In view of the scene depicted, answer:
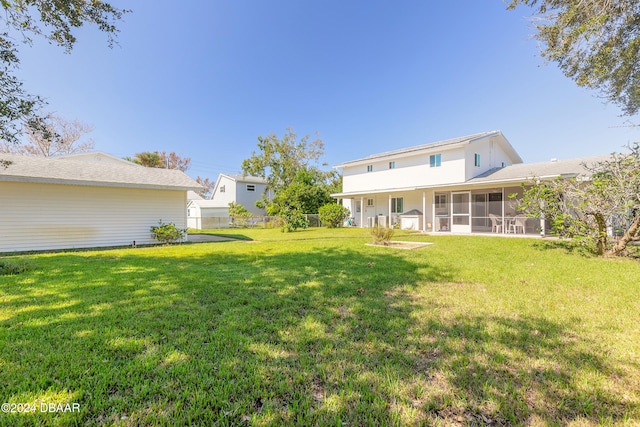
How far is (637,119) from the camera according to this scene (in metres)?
10.1

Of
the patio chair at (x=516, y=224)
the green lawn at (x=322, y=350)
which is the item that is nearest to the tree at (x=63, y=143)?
the green lawn at (x=322, y=350)

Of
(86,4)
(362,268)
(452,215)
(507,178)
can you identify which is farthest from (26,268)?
(507,178)

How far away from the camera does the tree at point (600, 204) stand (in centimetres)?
688

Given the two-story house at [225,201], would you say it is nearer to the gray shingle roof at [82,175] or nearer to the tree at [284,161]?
the tree at [284,161]

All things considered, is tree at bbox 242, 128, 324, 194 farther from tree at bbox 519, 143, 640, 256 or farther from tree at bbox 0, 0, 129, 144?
tree at bbox 519, 143, 640, 256

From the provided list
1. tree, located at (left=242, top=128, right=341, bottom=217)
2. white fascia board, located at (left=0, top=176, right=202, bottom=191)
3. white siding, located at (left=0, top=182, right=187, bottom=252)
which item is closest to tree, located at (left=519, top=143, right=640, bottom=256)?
white fascia board, located at (left=0, top=176, right=202, bottom=191)

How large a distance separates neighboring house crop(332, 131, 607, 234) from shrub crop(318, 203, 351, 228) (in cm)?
140

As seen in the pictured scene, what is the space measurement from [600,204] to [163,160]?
155ft

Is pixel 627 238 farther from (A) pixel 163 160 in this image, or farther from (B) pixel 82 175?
(A) pixel 163 160

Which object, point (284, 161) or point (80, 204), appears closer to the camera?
point (80, 204)

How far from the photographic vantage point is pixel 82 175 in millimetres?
10672

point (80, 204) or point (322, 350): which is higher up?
point (80, 204)

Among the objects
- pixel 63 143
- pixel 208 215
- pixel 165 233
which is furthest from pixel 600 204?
pixel 63 143

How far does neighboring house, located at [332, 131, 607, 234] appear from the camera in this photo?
1403 cm
